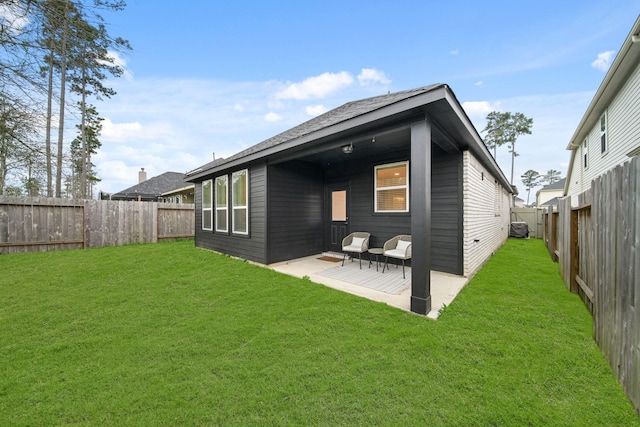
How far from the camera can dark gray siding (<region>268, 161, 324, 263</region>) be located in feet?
18.4

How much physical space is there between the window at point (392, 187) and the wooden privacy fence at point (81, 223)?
8247mm

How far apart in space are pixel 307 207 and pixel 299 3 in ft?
19.5

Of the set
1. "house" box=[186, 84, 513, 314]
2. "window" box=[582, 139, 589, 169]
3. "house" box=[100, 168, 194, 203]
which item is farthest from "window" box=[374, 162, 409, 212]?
"house" box=[100, 168, 194, 203]

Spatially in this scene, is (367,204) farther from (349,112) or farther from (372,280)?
(349,112)

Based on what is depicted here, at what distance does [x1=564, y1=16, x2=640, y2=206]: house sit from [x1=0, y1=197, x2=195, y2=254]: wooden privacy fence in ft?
38.5

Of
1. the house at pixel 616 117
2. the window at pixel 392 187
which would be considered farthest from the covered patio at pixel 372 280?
the house at pixel 616 117

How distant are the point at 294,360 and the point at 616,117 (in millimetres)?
8778

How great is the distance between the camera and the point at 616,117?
5.62 meters

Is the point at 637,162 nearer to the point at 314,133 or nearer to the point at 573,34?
the point at 314,133

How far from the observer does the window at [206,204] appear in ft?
24.7

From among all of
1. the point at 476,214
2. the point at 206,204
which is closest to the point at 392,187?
the point at 476,214

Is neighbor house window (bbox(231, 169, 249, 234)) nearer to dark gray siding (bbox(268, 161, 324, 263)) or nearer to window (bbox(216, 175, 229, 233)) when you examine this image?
window (bbox(216, 175, 229, 233))

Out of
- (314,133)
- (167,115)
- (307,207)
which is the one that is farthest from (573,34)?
(167,115)

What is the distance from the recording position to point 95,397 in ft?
5.35
